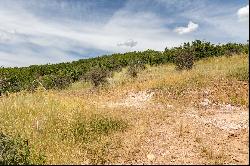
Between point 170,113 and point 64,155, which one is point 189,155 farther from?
point 170,113

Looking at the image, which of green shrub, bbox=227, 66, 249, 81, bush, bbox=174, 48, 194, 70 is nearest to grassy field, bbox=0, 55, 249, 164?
green shrub, bbox=227, 66, 249, 81

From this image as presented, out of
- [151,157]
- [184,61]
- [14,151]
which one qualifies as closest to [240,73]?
[184,61]

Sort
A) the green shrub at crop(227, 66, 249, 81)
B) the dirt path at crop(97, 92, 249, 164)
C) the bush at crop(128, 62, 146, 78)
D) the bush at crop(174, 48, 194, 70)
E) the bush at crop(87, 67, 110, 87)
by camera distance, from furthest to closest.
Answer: the bush at crop(128, 62, 146, 78)
the bush at crop(174, 48, 194, 70)
the bush at crop(87, 67, 110, 87)
the green shrub at crop(227, 66, 249, 81)
the dirt path at crop(97, 92, 249, 164)

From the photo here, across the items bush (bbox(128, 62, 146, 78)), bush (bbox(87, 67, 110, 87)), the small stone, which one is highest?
bush (bbox(128, 62, 146, 78))

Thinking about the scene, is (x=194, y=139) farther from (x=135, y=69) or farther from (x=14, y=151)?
(x=135, y=69)

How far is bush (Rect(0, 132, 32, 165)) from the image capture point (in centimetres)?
856

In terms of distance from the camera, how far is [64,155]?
28.2 ft

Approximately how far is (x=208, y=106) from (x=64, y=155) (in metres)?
6.99

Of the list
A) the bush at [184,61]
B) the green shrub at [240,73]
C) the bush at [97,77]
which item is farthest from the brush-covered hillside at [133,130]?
the bush at [184,61]

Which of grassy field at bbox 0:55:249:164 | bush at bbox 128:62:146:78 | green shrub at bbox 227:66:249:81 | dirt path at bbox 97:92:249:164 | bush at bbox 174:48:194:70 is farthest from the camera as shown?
bush at bbox 128:62:146:78

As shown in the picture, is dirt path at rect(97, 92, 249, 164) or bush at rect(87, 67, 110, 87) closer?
dirt path at rect(97, 92, 249, 164)

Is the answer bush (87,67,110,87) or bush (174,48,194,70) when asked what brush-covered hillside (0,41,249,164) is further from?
bush (174,48,194,70)

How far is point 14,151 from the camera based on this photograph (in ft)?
28.9

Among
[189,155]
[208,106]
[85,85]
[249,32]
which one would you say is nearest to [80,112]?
[189,155]
